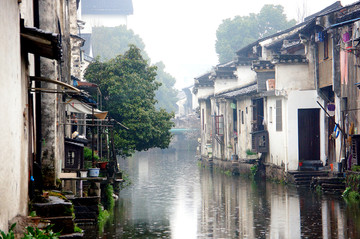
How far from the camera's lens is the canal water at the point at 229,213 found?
17.4 meters

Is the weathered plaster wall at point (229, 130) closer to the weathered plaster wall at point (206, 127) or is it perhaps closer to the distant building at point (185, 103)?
the weathered plaster wall at point (206, 127)

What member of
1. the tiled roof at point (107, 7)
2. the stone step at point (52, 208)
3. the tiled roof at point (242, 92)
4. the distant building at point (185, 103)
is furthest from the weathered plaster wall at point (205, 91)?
the tiled roof at point (107, 7)

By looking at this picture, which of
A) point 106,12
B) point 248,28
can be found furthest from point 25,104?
point 106,12

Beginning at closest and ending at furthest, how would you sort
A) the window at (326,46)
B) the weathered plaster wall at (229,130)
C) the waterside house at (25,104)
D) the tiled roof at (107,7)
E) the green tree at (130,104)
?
the waterside house at (25,104)
the window at (326,46)
the green tree at (130,104)
the weathered plaster wall at (229,130)
the tiled roof at (107,7)

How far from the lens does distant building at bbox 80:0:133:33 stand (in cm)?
9031

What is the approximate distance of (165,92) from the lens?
82.2m

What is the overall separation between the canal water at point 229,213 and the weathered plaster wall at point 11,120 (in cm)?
637

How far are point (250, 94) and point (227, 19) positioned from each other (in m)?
38.9

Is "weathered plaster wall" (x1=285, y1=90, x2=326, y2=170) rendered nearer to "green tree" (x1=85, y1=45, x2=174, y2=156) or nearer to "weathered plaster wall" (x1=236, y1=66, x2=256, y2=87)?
"green tree" (x1=85, y1=45, x2=174, y2=156)

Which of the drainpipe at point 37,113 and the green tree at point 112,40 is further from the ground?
the green tree at point 112,40

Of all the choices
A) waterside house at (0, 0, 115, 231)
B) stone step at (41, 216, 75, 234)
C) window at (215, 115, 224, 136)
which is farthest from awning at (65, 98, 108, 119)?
window at (215, 115, 224, 136)

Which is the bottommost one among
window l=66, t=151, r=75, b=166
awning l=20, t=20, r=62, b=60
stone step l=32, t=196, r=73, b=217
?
stone step l=32, t=196, r=73, b=217

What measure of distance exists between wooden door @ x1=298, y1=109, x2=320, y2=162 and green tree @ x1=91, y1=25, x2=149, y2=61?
54262mm

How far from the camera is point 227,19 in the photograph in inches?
2975
